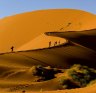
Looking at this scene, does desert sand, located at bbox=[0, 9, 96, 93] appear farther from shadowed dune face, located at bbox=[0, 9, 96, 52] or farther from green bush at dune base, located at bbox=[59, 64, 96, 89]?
green bush at dune base, located at bbox=[59, 64, 96, 89]

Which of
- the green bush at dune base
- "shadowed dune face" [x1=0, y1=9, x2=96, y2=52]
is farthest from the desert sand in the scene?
the green bush at dune base

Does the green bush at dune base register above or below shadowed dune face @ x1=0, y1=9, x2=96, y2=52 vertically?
below

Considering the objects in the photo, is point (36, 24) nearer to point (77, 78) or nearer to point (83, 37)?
point (83, 37)

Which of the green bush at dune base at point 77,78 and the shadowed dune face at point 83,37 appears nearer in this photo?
the green bush at dune base at point 77,78

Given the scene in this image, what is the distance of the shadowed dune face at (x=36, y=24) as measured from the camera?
61.2m

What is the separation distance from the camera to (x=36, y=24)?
2670 inches

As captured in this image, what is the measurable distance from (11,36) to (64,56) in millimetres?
31512

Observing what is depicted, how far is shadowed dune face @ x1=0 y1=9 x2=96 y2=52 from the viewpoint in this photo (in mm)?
61250

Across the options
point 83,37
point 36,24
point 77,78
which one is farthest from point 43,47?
point 36,24

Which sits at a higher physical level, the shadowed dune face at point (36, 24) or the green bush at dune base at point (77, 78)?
the shadowed dune face at point (36, 24)

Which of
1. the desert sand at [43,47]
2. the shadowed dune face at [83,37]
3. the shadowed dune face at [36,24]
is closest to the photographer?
the desert sand at [43,47]

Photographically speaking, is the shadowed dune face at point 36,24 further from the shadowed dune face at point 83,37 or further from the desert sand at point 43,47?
the shadowed dune face at point 83,37

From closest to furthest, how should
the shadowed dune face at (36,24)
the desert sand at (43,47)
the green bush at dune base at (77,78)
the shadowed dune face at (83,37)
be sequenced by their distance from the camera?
the green bush at dune base at (77,78) < the desert sand at (43,47) < the shadowed dune face at (83,37) < the shadowed dune face at (36,24)

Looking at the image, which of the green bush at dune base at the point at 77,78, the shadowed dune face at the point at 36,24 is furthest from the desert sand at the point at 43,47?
the green bush at dune base at the point at 77,78
